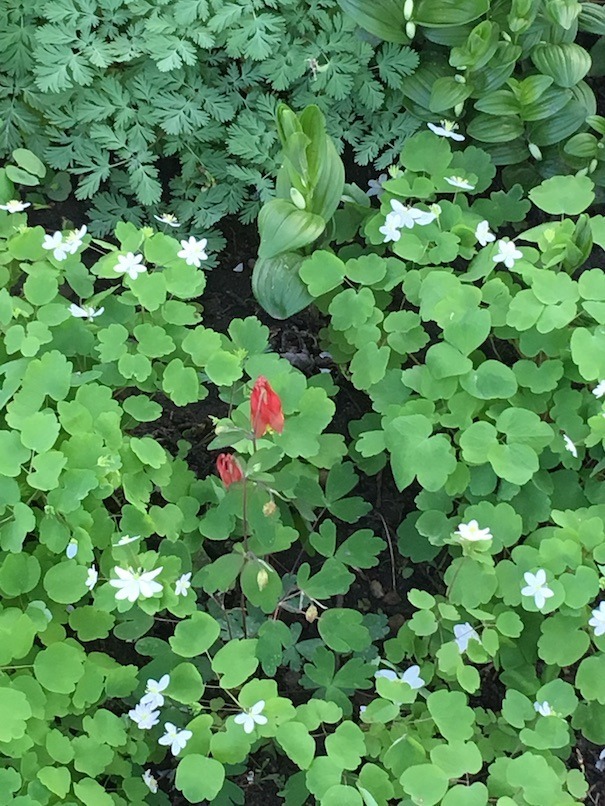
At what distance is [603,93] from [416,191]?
0.80m

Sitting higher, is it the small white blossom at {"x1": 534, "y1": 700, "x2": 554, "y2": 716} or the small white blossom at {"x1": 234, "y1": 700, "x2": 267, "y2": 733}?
the small white blossom at {"x1": 534, "y1": 700, "x2": 554, "y2": 716}

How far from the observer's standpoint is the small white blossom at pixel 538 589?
1.08 m

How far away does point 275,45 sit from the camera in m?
1.50

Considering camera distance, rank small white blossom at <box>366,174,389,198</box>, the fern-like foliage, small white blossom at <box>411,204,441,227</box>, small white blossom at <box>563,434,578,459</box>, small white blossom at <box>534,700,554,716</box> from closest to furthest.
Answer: small white blossom at <box>534,700,554,716</box>, small white blossom at <box>563,434,578,459</box>, small white blossom at <box>411,204,441,227</box>, the fern-like foliage, small white blossom at <box>366,174,389,198</box>

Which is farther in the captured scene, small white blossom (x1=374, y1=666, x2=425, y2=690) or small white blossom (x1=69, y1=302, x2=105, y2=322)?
small white blossom (x1=69, y1=302, x2=105, y2=322)

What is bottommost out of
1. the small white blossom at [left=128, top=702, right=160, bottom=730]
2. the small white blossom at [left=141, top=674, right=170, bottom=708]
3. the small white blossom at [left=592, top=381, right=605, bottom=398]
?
the small white blossom at [left=128, top=702, right=160, bottom=730]

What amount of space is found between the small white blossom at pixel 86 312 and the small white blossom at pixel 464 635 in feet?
2.60

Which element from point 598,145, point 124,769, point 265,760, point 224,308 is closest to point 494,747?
point 265,760

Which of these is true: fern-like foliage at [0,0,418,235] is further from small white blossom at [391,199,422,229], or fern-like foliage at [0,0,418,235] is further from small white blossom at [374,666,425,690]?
small white blossom at [374,666,425,690]

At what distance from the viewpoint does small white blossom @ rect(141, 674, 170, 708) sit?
109 centimetres

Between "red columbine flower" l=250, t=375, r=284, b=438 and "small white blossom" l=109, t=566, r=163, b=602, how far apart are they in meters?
0.25

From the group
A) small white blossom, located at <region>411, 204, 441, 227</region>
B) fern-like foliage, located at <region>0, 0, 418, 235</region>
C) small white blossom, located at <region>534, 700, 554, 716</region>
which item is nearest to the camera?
small white blossom, located at <region>534, 700, 554, 716</region>

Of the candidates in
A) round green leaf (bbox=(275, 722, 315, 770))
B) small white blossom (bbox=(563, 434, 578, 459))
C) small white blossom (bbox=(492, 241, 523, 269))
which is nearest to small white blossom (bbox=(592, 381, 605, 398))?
small white blossom (bbox=(563, 434, 578, 459))

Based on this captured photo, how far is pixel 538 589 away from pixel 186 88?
1.21m
